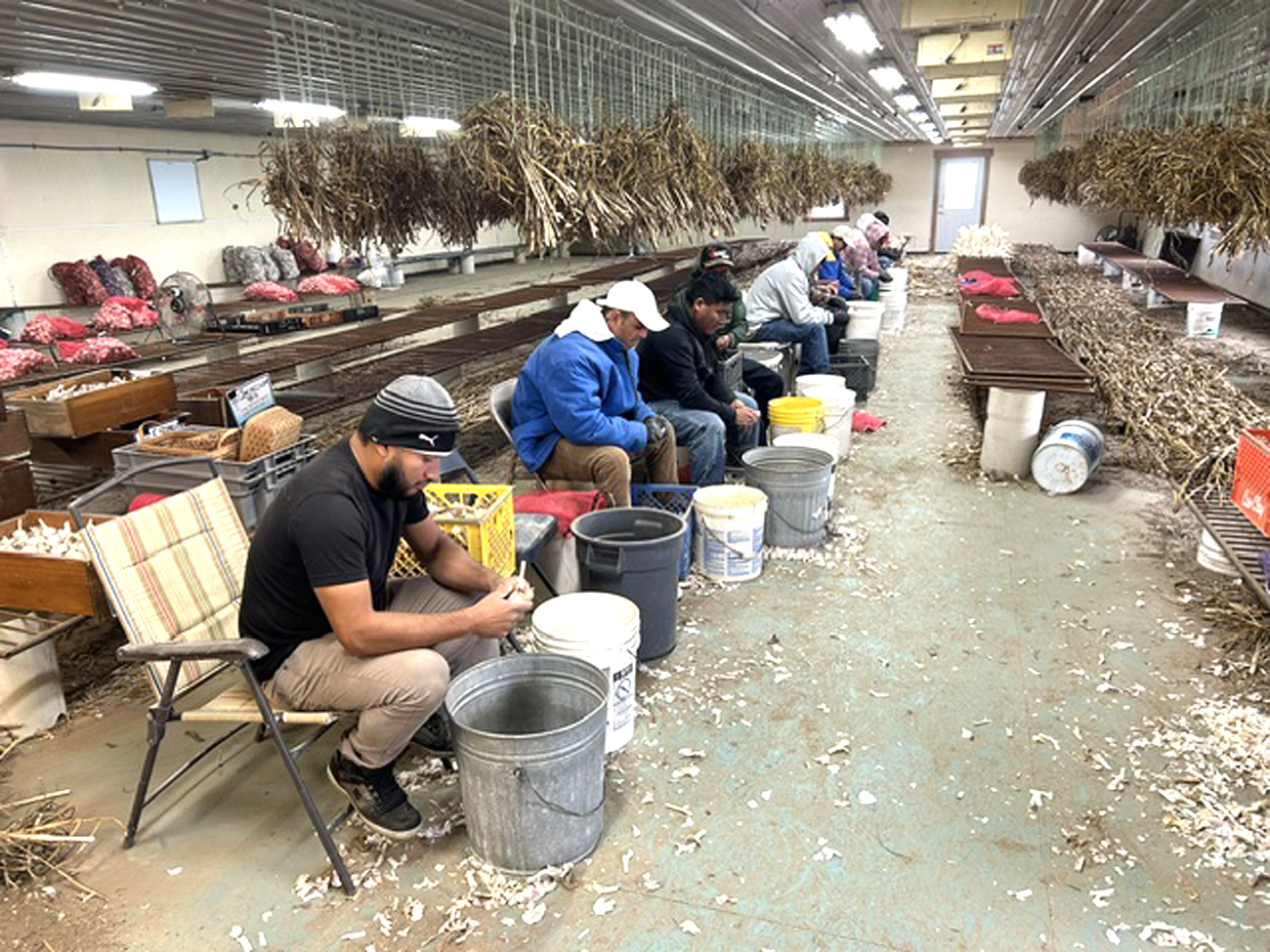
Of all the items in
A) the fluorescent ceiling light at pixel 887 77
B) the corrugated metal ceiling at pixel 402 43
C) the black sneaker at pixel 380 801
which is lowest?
the black sneaker at pixel 380 801

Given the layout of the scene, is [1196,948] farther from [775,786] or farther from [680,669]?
[680,669]

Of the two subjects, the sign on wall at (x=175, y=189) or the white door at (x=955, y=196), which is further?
the white door at (x=955, y=196)

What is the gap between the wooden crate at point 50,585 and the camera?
321 cm

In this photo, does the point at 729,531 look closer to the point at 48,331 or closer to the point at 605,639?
the point at 605,639

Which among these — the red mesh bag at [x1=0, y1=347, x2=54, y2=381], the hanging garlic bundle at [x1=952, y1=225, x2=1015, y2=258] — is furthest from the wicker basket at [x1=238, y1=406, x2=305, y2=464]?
the hanging garlic bundle at [x1=952, y1=225, x2=1015, y2=258]

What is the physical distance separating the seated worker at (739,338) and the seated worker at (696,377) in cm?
17

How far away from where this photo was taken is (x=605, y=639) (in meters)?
2.92

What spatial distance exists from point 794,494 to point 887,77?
9472 millimetres

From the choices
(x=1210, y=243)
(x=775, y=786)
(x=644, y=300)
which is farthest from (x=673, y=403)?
(x=1210, y=243)

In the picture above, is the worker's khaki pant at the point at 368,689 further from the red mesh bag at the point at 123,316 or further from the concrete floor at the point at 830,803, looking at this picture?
the red mesh bag at the point at 123,316

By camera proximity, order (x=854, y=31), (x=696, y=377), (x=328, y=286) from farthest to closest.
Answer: (x=328, y=286) → (x=854, y=31) → (x=696, y=377)

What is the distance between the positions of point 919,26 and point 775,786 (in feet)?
23.6

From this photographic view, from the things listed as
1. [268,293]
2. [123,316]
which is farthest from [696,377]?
[268,293]

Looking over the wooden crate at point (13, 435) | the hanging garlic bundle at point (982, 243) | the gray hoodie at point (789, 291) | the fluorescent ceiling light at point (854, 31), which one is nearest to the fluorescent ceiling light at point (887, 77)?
the fluorescent ceiling light at point (854, 31)
